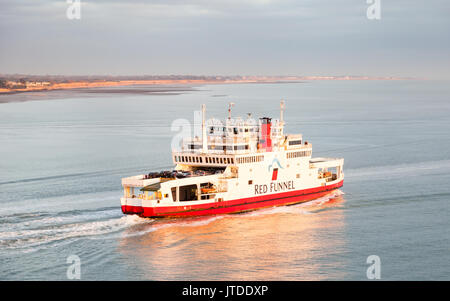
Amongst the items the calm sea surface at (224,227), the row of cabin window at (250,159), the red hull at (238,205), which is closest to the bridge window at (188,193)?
the red hull at (238,205)

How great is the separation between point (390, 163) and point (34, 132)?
5398cm

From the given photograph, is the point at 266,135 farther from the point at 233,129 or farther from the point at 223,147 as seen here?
the point at 223,147

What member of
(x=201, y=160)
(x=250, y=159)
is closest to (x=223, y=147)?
(x=201, y=160)

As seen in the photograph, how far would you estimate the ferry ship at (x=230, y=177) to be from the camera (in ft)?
134

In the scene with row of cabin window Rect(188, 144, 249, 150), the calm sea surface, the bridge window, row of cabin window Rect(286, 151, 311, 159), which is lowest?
the calm sea surface

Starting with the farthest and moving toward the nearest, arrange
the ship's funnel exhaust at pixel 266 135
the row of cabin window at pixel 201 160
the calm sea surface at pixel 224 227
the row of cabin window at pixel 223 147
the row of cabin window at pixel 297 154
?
the row of cabin window at pixel 297 154 → the ship's funnel exhaust at pixel 266 135 → the row of cabin window at pixel 223 147 → the row of cabin window at pixel 201 160 → the calm sea surface at pixel 224 227

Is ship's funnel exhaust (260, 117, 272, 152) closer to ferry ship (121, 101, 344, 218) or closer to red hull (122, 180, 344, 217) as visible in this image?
ferry ship (121, 101, 344, 218)

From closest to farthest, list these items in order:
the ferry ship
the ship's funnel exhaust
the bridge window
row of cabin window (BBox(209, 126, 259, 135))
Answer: the ferry ship
the bridge window
row of cabin window (BBox(209, 126, 259, 135))
the ship's funnel exhaust

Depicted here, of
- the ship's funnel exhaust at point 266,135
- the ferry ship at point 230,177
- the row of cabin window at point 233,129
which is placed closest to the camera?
the ferry ship at point 230,177

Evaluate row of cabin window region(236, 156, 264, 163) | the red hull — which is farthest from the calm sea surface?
row of cabin window region(236, 156, 264, 163)

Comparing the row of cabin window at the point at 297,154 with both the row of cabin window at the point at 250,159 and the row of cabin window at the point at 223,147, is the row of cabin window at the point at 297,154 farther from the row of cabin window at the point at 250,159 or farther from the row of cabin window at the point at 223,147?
the row of cabin window at the point at 223,147

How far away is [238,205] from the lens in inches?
1725

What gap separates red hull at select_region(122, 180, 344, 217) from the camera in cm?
4019

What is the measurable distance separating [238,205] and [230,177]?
1.93 m
